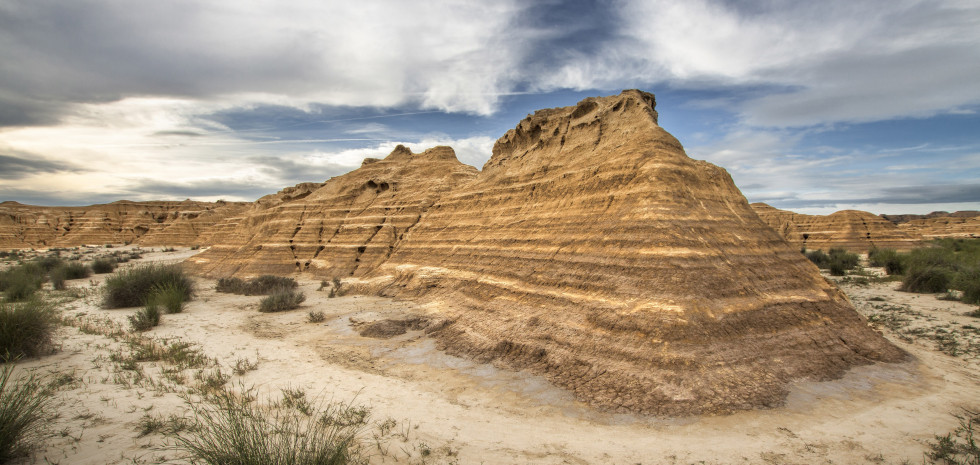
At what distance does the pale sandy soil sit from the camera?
15.9 feet

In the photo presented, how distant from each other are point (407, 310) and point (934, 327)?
50.0 ft

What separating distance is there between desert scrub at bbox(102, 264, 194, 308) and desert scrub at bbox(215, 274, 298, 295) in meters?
2.52

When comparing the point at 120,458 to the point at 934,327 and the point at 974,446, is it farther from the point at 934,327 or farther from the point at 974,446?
the point at 934,327

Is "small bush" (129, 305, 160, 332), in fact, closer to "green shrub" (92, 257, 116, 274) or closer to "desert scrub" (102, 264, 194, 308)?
"desert scrub" (102, 264, 194, 308)

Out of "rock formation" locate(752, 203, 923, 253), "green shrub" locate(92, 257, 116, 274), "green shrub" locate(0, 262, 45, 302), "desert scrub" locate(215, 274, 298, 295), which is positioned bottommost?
"green shrub" locate(92, 257, 116, 274)

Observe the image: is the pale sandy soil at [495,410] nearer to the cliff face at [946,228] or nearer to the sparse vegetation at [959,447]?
the sparse vegetation at [959,447]

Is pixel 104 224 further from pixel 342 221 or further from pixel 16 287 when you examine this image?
pixel 342 221

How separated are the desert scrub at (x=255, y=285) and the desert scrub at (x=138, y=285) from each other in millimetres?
2522

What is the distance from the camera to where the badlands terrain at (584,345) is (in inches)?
208

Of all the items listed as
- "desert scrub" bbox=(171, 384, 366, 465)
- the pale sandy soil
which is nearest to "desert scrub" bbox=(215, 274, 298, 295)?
the pale sandy soil

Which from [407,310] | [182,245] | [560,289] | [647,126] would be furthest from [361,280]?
[182,245]

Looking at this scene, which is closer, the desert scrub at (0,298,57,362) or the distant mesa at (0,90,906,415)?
the distant mesa at (0,90,906,415)

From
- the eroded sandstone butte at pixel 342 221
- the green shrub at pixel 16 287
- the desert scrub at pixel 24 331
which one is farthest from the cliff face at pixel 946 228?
the green shrub at pixel 16 287

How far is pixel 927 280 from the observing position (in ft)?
53.0
